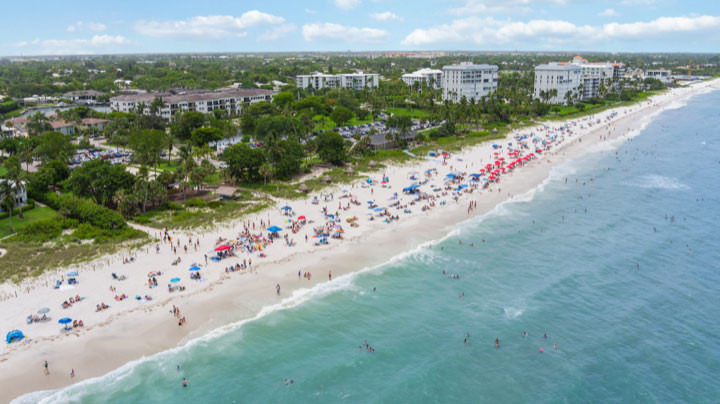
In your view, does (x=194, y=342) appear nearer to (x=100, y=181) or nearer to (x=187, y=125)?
(x=100, y=181)

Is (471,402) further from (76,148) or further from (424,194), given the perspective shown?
(76,148)

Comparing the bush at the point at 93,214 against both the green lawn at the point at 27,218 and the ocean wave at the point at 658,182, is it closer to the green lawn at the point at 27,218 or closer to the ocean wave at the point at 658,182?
the green lawn at the point at 27,218

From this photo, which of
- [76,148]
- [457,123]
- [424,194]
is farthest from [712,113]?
[76,148]

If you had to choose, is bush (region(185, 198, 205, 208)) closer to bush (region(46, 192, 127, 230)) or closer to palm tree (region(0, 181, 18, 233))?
bush (region(46, 192, 127, 230))

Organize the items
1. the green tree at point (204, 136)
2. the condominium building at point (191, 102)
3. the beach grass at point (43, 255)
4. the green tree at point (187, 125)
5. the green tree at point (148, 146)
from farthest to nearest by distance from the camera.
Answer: the condominium building at point (191, 102) → the green tree at point (187, 125) → the green tree at point (204, 136) → the green tree at point (148, 146) → the beach grass at point (43, 255)

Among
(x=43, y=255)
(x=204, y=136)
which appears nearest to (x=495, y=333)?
(x=43, y=255)

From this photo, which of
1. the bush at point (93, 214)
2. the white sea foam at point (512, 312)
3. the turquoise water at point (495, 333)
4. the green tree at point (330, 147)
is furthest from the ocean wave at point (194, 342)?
the green tree at point (330, 147)

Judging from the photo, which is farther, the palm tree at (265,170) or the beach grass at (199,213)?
the palm tree at (265,170)
